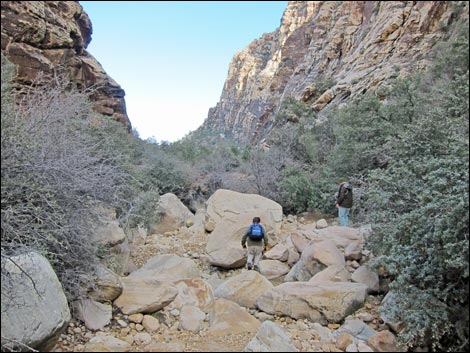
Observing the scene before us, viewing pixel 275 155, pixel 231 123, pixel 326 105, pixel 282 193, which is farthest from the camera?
pixel 231 123

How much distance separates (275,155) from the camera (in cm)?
1606

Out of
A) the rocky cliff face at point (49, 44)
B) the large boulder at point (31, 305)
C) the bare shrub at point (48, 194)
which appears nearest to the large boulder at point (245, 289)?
the bare shrub at point (48, 194)

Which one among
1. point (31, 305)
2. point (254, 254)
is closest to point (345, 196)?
point (254, 254)

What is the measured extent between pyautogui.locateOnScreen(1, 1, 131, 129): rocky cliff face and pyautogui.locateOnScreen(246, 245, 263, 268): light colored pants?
7.17 meters

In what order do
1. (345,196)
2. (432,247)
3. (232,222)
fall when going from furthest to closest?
(345,196), (232,222), (432,247)

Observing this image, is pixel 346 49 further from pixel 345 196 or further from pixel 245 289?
pixel 245 289

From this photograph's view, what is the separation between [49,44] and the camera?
607 inches

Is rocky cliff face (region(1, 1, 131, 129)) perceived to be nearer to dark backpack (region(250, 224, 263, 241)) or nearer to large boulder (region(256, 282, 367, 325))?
dark backpack (region(250, 224, 263, 241))

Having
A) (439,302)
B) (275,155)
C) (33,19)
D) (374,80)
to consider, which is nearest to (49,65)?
(33,19)

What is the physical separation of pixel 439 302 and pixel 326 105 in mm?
23268

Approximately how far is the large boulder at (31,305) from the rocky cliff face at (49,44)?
8.66 meters

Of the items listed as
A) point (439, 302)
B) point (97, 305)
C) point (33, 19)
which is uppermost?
point (33, 19)

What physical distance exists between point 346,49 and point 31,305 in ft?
118

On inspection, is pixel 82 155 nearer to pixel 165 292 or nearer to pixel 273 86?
pixel 165 292
